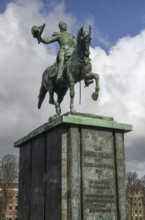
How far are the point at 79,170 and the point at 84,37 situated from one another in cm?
404

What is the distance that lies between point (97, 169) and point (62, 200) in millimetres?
1456

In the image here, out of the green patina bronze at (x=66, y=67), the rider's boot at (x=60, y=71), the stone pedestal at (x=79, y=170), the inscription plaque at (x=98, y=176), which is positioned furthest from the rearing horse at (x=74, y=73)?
the inscription plaque at (x=98, y=176)

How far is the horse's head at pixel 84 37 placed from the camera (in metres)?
12.8

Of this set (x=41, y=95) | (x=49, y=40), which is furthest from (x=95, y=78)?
(x=41, y=95)

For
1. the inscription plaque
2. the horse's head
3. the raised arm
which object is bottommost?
the inscription plaque

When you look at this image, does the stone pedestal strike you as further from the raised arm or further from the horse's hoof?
the raised arm

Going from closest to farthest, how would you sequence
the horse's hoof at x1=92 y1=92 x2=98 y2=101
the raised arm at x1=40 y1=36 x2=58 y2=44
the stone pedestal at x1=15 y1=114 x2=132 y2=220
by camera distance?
the stone pedestal at x1=15 y1=114 x2=132 y2=220 < the horse's hoof at x1=92 y1=92 x2=98 y2=101 < the raised arm at x1=40 y1=36 x2=58 y2=44

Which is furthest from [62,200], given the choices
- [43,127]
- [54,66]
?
[54,66]

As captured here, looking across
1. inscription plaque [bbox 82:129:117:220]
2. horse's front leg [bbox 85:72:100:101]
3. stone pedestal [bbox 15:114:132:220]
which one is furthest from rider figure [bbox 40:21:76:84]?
inscription plaque [bbox 82:129:117:220]

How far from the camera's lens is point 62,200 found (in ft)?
38.8

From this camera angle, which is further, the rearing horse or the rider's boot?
the rider's boot

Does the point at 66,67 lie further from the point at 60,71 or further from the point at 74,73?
the point at 74,73

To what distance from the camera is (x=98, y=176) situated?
12.4 metres

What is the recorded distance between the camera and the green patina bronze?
43.4 feet
